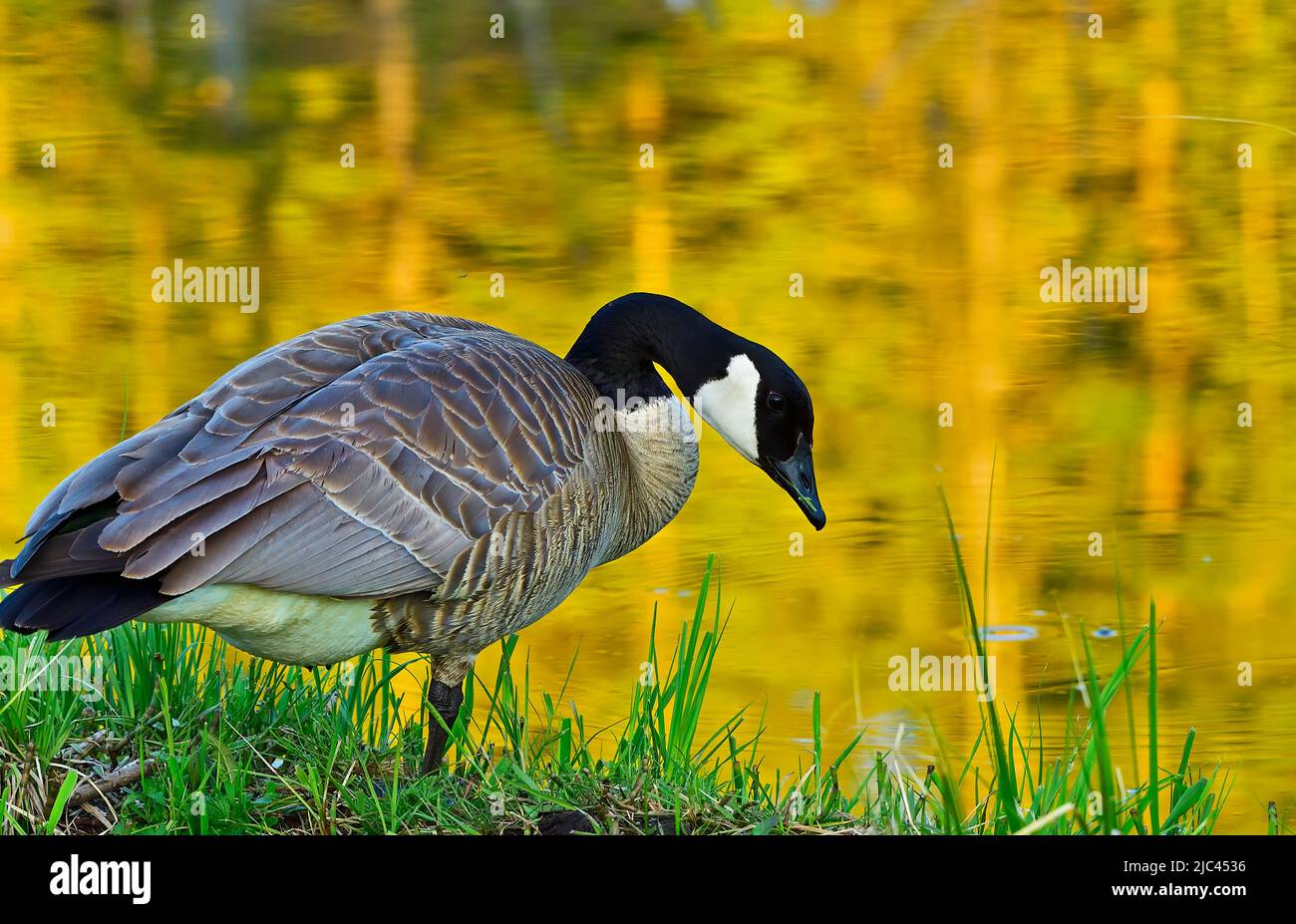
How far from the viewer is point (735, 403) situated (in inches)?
180

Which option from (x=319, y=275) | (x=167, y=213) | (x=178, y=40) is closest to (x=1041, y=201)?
(x=319, y=275)

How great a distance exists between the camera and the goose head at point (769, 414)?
448 centimetres

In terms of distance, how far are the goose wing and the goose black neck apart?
0.39 metres

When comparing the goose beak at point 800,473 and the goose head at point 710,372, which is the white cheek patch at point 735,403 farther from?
the goose beak at point 800,473

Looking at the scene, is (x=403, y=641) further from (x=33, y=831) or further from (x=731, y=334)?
(x=731, y=334)

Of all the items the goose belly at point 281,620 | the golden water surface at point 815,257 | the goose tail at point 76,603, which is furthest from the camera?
the golden water surface at point 815,257

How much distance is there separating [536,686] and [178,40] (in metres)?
9.48

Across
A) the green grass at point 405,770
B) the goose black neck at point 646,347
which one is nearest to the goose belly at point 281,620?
the green grass at point 405,770

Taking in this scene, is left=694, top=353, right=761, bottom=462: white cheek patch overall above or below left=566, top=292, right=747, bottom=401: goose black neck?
below

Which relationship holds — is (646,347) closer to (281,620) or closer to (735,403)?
(735,403)

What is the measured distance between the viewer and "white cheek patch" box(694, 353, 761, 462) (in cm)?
452

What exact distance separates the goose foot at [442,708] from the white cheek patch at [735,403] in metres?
1.28

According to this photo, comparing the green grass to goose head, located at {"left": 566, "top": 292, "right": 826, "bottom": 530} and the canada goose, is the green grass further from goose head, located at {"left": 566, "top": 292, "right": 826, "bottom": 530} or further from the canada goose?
goose head, located at {"left": 566, "top": 292, "right": 826, "bottom": 530}

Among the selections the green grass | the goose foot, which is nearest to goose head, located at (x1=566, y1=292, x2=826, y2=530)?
the green grass
